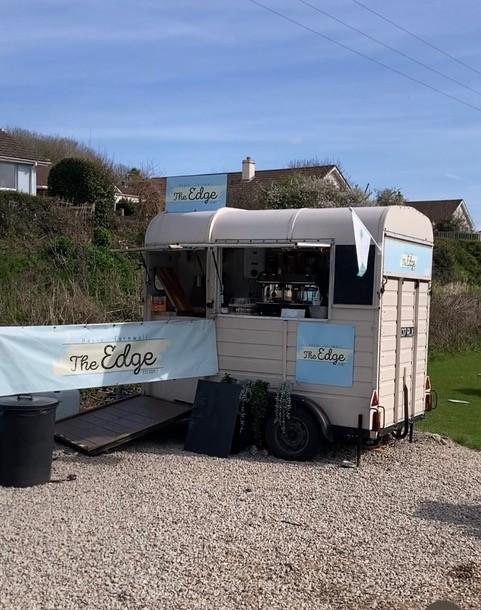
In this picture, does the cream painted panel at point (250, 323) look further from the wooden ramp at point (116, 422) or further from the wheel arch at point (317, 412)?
the wooden ramp at point (116, 422)

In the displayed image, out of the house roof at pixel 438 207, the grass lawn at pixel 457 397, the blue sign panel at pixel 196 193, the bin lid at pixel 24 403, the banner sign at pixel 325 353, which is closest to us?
the bin lid at pixel 24 403

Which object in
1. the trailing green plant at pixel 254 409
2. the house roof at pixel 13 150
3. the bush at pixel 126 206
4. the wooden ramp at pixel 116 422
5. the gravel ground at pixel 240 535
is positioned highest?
the house roof at pixel 13 150

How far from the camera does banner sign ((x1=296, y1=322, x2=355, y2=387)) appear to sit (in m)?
8.38

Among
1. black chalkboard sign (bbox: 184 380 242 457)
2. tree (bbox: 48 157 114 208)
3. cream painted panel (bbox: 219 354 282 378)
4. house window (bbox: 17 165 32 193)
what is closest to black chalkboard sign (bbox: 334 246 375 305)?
cream painted panel (bbox: 219 354 282 378)

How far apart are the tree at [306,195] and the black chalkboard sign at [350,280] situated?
1958 centimetres

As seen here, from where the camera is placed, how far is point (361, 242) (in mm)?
7871

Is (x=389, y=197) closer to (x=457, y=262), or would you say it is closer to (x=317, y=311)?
(x=457, y=262)

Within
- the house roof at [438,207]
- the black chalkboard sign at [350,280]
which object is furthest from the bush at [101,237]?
the house roof at [438,207]

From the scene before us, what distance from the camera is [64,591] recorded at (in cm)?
462

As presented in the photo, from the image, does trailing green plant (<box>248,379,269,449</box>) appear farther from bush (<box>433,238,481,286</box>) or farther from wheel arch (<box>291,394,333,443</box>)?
bush (<box>433,238,481,286</box>)

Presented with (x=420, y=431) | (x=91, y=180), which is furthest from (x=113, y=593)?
(x=91, y=180)

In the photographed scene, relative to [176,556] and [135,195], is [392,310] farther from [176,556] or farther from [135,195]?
[135,195]

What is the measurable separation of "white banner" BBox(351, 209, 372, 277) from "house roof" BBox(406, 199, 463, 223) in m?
55.0

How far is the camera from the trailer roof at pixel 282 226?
840 cm
